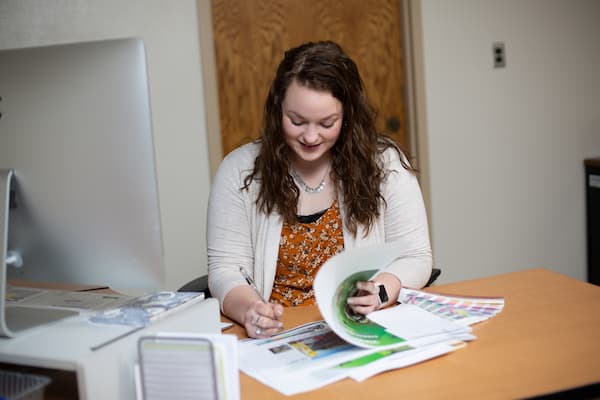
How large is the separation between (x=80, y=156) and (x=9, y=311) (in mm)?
389

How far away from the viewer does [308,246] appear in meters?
1.73

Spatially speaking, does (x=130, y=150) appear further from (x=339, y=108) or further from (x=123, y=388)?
(x=339, y=108)

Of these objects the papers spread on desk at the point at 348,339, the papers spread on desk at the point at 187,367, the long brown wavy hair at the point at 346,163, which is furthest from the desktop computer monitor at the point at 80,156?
the long brown wavy hair at the point at 346,163

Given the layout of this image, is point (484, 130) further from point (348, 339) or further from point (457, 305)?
point (348, 339)

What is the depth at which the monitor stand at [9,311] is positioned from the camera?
102 centimetres

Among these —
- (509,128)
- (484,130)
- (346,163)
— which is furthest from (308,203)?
(509,128)

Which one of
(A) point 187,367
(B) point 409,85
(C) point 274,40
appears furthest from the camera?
(B) point 409,85

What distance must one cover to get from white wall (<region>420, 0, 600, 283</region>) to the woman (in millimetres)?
1546

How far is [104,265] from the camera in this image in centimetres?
110

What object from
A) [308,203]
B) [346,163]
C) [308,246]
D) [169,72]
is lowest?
[308,246]

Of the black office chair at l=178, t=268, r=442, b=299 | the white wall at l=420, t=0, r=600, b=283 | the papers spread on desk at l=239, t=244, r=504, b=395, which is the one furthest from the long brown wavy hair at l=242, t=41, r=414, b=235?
the white wall at l=420, t=0, r=600, b=283

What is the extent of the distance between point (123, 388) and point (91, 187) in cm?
33

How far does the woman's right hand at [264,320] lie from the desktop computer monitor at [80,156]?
30 cm

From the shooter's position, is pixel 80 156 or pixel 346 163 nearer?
pixel 80 156
